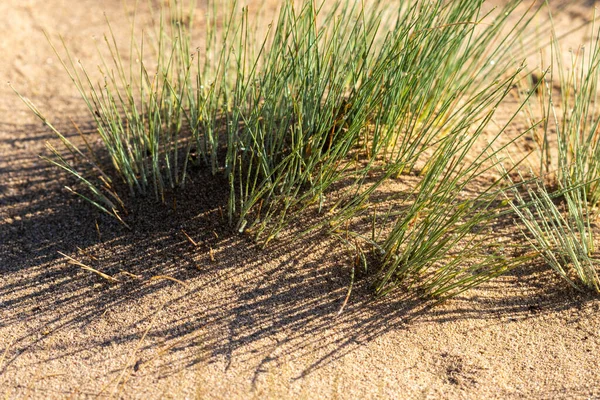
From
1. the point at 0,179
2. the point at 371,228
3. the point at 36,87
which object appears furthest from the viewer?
the point at 36,87

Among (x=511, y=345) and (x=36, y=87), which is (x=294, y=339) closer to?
(x=511, y=345)

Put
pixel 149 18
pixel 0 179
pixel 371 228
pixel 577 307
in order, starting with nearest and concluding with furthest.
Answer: pixel 577 307, pixel 371 228, pixel 0 179, pixel 149 18

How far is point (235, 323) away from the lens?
5.92ft

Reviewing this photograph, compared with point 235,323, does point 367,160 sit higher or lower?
higher

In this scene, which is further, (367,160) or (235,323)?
(367,160)

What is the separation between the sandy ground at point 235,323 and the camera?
1.67 metres

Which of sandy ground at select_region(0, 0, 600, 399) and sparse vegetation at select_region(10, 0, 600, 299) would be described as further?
sparse vegetation at select_region(10, 0, 600, 299)

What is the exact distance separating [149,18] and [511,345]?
2412mm

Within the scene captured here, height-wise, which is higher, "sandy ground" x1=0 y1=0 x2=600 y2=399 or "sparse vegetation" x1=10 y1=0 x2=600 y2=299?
"sparse vegetation" x1=10 y1=0 x2=600 y2=299

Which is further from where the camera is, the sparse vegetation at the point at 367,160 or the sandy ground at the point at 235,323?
the sparse vegetation at the point at 367,160

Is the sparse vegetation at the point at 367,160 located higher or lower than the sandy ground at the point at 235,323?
higher

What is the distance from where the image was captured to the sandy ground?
1.67 m

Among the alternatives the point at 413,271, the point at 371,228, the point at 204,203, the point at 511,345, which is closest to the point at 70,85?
the point at 204,203

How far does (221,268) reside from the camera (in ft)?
6.36
